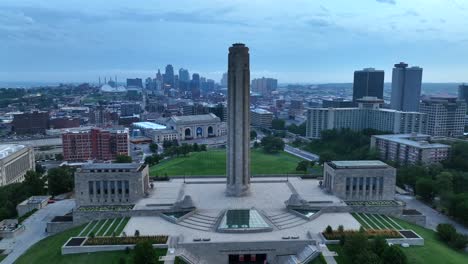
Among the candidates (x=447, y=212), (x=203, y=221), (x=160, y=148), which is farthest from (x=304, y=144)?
(x=203, y=221)

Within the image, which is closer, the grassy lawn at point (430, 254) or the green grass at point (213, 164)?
the grassy lawn at point (430, 254)

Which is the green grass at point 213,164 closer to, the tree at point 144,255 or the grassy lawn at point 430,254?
the grassy lawn at point 430,254

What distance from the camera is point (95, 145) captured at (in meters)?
102

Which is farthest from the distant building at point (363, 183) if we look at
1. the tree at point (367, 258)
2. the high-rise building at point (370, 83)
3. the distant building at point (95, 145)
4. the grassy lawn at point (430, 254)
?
the high-rise building at point (370, 83)

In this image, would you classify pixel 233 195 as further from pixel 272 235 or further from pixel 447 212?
pixel 447 212

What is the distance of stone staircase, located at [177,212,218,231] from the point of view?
164 ft

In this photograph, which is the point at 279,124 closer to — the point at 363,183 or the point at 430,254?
the point at 363,183

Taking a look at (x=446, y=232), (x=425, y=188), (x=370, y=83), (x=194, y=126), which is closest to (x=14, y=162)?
(x=194, y=126)

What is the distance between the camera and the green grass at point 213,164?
84250 millimetres

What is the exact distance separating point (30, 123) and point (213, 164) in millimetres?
90145

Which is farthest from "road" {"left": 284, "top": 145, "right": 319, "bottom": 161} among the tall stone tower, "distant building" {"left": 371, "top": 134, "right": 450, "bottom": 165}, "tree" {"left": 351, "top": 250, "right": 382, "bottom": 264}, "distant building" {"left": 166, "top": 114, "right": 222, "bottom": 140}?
"tree" {"left": 351, "top": 250, "right": 382, "bottom": 264}

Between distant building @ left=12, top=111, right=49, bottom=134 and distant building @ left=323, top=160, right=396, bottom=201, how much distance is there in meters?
123

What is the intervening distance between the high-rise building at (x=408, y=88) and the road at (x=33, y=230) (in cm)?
15682

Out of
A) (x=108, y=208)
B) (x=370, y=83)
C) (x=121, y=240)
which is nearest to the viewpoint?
(x=121, y=240)
